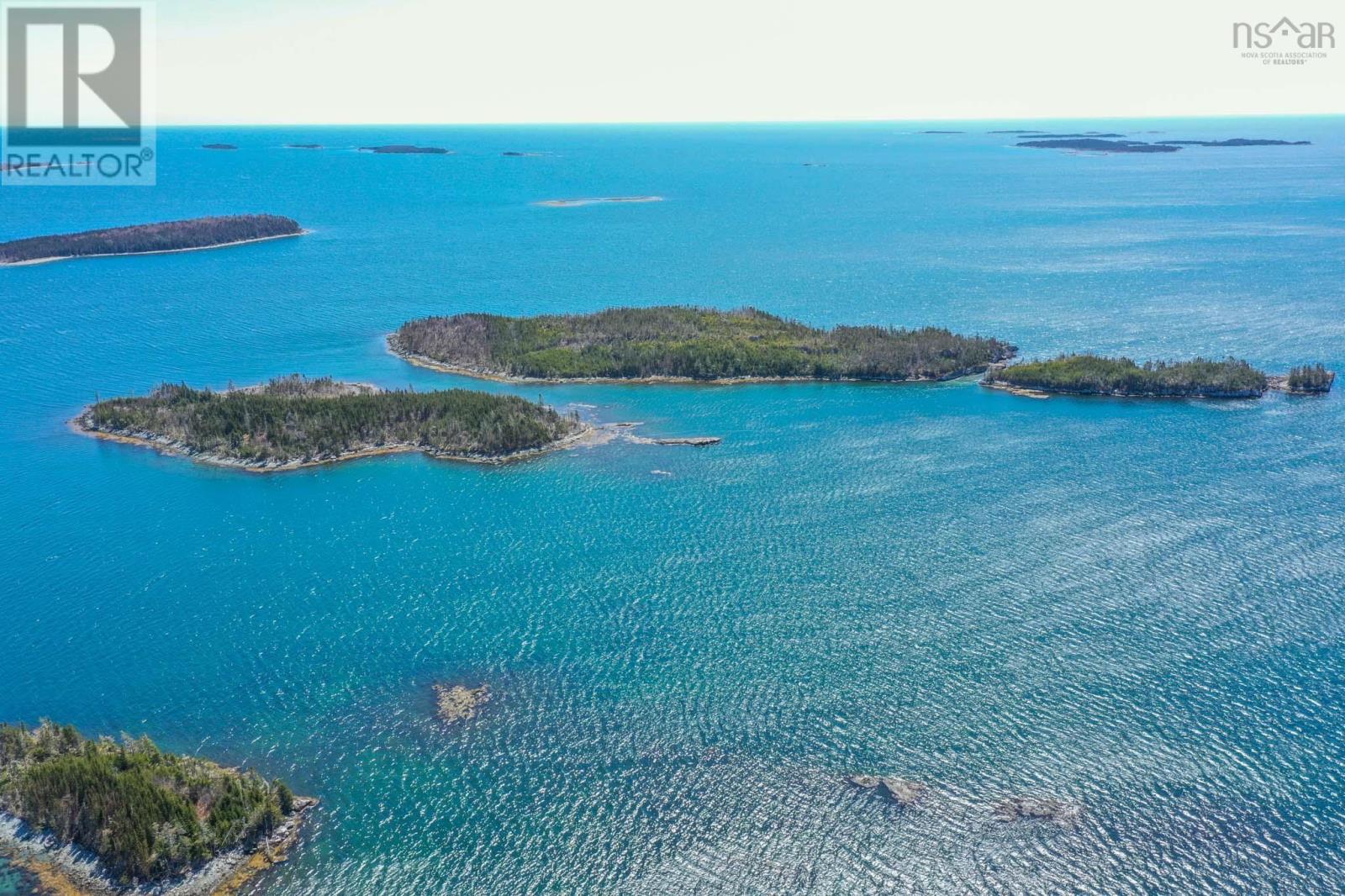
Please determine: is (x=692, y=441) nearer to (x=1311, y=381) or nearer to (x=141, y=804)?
(x=141, y=804)

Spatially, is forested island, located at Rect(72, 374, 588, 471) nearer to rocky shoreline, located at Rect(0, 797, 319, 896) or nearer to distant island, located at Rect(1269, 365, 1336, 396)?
rocky shoreline, located at Rect(0, 797, 319, 896)

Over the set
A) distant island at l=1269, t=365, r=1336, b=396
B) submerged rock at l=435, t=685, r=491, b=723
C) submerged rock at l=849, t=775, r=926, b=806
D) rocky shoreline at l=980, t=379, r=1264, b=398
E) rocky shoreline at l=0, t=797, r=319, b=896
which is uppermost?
distant island at l=1269, t=365, r=1336, b=396

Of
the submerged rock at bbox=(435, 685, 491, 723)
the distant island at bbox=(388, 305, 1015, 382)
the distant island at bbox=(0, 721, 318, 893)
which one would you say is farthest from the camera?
the distant island at bbox=(388, 305, 1015, 382)

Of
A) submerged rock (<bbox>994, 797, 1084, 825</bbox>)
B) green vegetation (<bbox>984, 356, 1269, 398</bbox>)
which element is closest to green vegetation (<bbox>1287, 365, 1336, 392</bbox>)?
green vegetation (<bbox>984, 356, 1269, 398</bbox>)

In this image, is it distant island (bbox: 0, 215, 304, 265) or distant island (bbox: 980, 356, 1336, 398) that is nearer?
distant island (bbox: 980, 356, 1336, 398)

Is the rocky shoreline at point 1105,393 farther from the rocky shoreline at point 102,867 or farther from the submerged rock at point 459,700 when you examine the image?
the rocky shoreline at point 102,867

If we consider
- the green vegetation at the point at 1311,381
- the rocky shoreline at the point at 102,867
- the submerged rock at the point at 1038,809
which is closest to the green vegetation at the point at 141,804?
the rocky shoreline at the point at 102,867

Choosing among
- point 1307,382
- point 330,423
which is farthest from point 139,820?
point 1307,382
